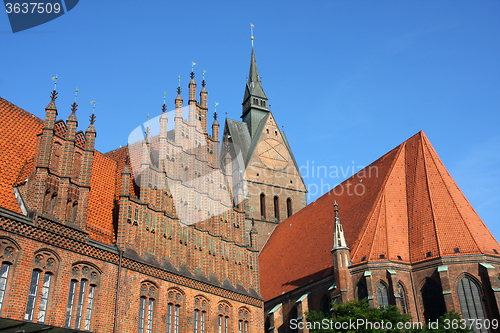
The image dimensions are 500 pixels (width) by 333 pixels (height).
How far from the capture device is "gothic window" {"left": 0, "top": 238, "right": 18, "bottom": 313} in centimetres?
1370

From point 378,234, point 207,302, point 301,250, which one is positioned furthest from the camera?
point 301,250

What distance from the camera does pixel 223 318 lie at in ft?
70.1

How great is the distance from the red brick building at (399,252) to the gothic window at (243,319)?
14.1 ft

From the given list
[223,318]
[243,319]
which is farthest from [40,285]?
[243,319]

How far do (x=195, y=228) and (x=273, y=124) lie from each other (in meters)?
24.1

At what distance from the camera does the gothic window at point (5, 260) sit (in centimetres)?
1370

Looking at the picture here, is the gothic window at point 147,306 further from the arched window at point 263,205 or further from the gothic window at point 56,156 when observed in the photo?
the arched window at point 263,205

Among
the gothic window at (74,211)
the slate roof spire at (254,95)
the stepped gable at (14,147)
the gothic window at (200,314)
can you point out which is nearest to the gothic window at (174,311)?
the gothic window at (200,314)

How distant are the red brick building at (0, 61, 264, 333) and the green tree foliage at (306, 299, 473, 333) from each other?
532 centimetres

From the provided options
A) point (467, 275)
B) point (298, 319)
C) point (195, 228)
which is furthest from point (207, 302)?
point (467, 275)

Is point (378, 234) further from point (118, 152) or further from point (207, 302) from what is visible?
point (118, 152)

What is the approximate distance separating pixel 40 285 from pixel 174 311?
5762 millimetres

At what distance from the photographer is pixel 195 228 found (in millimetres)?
21578

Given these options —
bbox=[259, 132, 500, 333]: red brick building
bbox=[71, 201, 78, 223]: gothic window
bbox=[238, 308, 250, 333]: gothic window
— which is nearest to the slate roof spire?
bbox=[259, 132, 500, 333]: red brick building
